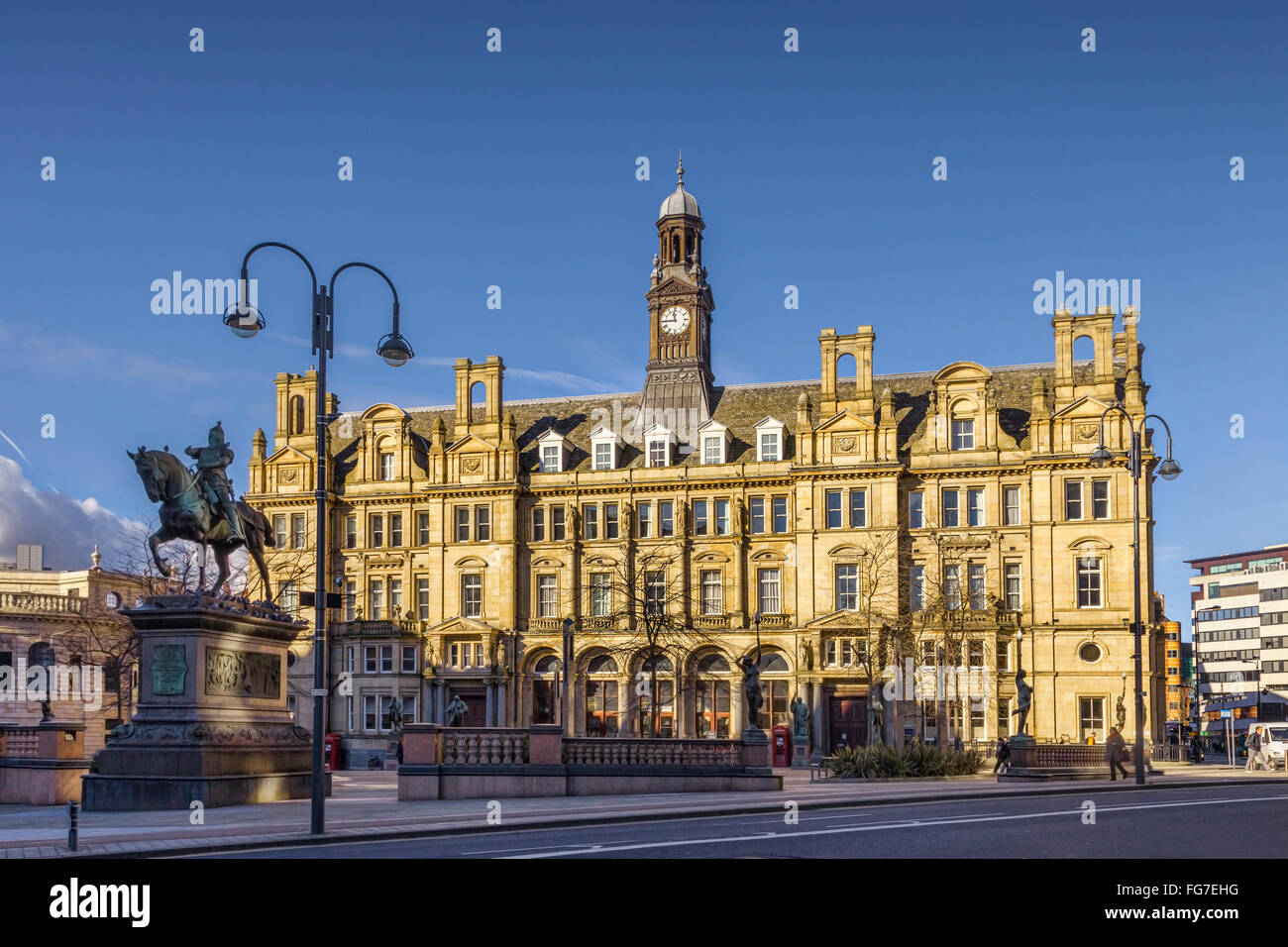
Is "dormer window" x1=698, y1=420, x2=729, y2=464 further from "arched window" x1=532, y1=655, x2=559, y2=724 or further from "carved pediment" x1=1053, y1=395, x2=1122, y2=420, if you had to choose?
"carved pediment" x1=1053, y1=395, x2=1122, y2=420

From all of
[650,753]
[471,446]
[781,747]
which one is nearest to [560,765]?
[650,753]

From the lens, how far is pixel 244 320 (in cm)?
2455

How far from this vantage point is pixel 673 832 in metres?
23.0

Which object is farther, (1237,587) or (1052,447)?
(1237,587)

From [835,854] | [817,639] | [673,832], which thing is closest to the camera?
[835,854]

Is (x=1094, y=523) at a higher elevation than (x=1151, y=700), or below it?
higher

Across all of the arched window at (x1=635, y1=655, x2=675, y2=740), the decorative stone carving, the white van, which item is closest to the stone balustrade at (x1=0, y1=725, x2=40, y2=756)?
the decorative stone carving

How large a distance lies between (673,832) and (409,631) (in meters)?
58.7

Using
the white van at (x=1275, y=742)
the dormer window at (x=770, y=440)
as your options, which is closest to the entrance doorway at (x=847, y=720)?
the dormer window at (x=770, y=440)

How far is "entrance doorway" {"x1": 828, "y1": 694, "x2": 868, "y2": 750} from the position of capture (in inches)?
2849

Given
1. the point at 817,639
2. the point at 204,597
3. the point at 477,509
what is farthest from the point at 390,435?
the point at 204,597

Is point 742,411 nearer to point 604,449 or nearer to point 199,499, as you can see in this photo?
point 604,449

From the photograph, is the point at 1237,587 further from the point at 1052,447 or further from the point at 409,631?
the point at 409,631
